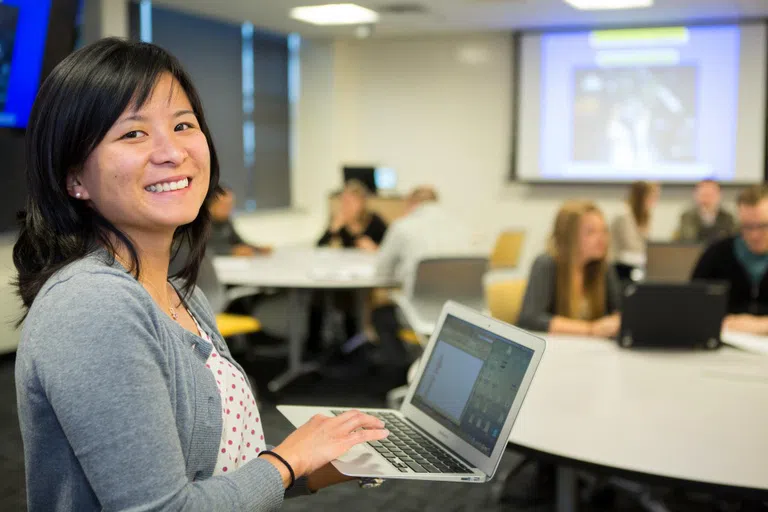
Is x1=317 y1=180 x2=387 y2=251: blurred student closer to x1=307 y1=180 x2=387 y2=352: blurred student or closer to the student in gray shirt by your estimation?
x1=307 y1=180 x2=387 y2=352: blurred student

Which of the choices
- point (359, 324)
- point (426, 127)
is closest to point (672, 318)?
point (359, 324)

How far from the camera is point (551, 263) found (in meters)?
3.29

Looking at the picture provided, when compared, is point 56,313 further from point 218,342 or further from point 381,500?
point 381,500

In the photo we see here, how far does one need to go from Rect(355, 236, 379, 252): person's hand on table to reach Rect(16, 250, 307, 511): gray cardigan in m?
5.07

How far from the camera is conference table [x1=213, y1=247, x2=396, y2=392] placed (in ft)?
15.1

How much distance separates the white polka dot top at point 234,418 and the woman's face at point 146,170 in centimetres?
23

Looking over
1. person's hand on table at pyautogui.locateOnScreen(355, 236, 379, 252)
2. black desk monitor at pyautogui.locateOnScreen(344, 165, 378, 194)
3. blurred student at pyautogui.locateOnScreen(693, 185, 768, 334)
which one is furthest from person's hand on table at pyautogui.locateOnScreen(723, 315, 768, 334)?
black desk monitor at pyautogui.locateOnScreen(344, 165, 378, 194)

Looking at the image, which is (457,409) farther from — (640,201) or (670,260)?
(640,201)

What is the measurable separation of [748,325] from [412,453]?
6.84 feet

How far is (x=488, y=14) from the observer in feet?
24.7

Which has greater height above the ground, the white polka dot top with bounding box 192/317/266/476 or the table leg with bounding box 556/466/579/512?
the white polka dot top with bounding box 192/317/266/476

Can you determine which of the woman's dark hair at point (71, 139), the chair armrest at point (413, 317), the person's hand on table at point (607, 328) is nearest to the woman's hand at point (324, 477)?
the woman's dark hair at point (71, 139)

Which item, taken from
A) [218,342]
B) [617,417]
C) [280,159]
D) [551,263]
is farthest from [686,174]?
[218,342]

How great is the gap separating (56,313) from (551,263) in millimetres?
2591
